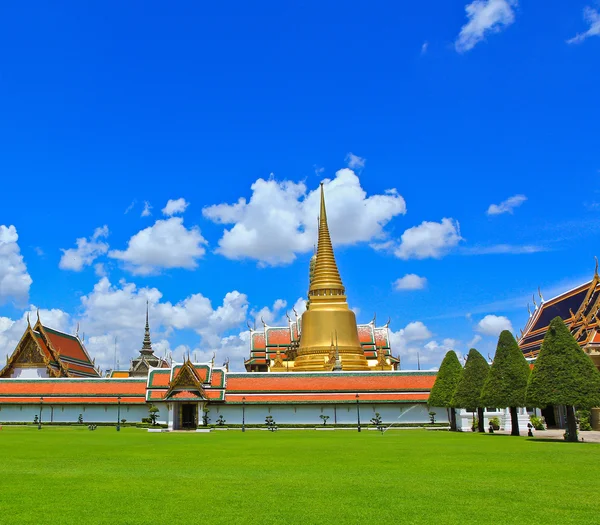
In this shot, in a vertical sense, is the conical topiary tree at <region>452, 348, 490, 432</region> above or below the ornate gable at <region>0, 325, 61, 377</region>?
below

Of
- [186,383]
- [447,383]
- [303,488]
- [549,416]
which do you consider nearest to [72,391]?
[186,383]

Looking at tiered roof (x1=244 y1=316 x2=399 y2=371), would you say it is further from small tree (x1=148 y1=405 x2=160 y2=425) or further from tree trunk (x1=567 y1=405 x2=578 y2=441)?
tree trunk (x1=567 y1=405 x2=578 y2=441)

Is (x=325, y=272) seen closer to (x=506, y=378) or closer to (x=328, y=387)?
(x=328, y=387)

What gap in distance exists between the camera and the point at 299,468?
1598cm

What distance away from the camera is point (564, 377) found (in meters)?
26.6

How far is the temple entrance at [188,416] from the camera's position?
49.1 m

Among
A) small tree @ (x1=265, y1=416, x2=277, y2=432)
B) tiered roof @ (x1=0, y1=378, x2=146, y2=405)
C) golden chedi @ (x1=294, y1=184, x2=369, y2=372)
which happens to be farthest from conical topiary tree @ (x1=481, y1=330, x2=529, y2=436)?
tiered roof @ (x1=0, y1=378, x2=146, y2=405)

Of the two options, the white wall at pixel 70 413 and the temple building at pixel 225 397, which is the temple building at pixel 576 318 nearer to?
the temple building at pixel 225 397

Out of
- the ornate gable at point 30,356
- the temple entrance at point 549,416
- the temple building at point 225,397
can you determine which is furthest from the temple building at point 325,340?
the ornate gable at point 30,356

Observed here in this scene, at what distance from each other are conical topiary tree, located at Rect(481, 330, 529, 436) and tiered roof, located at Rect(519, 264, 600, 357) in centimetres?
1386

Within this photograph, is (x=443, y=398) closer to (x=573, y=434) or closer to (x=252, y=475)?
(x=573, y=434)

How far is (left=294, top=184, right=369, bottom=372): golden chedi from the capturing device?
59.6 meters

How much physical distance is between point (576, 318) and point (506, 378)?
1969 cm

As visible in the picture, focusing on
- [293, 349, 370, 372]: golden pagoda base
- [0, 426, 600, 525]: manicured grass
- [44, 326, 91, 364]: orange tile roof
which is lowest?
[0, 426, 600, 525]: manicured grass
